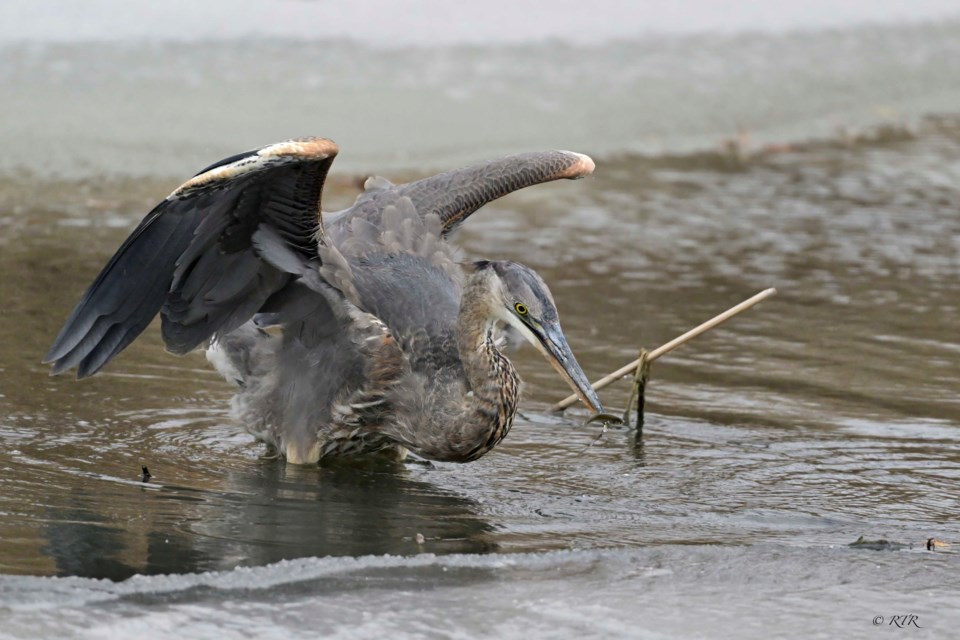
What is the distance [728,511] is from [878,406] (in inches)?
73.3

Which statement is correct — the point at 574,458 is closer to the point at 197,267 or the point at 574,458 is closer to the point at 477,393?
the point at 477,393

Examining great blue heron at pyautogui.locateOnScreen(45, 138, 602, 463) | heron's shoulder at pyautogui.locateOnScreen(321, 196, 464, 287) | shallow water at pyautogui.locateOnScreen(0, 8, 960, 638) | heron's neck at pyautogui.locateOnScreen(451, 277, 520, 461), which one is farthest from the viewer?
heron's shoulder at pyautogui.locateOnScreen(321, 196, 464, 287)

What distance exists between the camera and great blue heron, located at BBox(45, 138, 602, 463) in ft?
19.3

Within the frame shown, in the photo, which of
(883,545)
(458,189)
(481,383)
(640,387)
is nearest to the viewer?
(883,545)

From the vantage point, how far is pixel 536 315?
18.9 ft

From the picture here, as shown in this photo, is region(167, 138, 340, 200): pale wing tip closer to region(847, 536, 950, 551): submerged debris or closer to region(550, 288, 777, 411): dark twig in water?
region(550, 288, 777, 411): dark twig in water

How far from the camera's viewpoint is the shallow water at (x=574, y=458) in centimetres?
480

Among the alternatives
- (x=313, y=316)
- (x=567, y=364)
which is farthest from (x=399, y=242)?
(x=567, y=364)

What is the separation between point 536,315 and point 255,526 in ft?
4.29

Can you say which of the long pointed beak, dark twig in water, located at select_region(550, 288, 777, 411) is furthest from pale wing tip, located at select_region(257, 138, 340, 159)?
dark twig in water, located at select_region(550, 288, 777, 411)

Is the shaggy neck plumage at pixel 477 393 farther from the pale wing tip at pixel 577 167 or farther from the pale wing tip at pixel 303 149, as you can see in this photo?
the pale wing tip at pixel 577 167

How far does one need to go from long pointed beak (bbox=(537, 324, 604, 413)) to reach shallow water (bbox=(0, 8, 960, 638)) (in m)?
0.43

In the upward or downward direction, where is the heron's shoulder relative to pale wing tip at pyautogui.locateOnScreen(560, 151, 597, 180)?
downward

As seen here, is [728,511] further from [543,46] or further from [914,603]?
[543,46]
